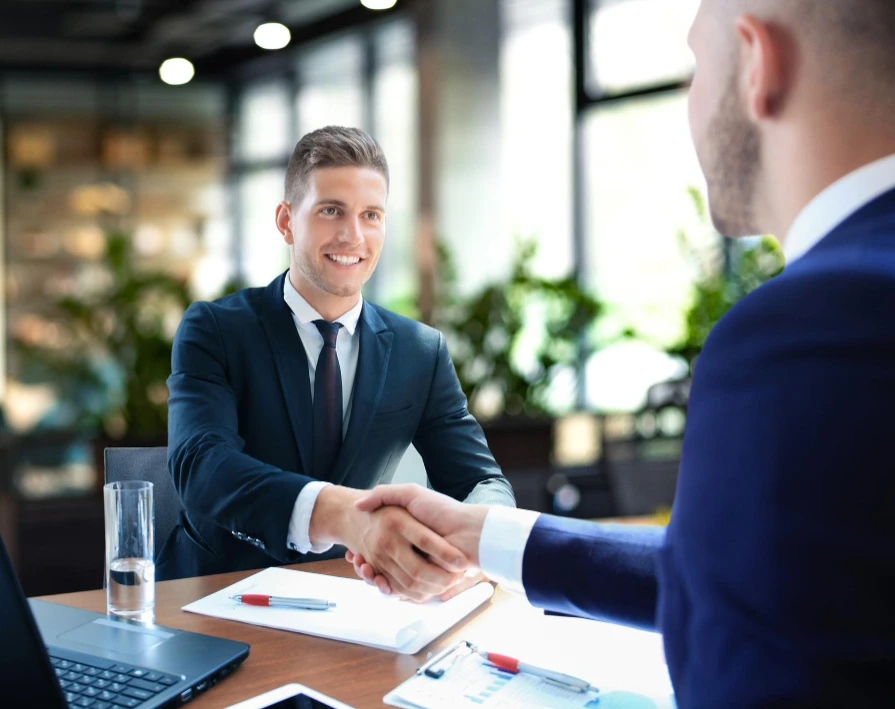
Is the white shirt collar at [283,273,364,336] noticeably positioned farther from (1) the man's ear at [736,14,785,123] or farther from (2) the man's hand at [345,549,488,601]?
(1) the man's ear at [736,14,785,123]

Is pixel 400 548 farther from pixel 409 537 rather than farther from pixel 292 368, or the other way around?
pixel 292 368

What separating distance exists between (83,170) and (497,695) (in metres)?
7.53

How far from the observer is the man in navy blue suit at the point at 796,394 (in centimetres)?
68

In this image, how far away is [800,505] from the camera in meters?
0.69

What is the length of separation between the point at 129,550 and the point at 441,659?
1.64 feet

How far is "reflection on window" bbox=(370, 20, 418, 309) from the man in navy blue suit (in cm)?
523

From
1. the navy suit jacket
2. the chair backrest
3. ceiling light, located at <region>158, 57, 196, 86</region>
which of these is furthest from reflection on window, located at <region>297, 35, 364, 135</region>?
the navy suit jacket

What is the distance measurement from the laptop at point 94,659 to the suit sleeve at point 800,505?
22.6 inches

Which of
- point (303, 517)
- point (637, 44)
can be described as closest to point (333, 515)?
point (303, 517)

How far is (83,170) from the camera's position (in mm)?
7684

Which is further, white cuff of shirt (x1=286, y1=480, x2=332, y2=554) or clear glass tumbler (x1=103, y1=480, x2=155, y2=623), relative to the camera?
white cuff of shirt (x1=286, y1=480, x2=332, y2=554)

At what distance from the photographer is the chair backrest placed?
1.72 meters

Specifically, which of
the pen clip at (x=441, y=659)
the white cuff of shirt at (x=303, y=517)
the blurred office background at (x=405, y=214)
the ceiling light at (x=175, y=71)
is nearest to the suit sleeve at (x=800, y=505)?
the pen clip at (x=441, y=659)

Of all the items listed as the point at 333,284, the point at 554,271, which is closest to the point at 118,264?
the point at 554,271
